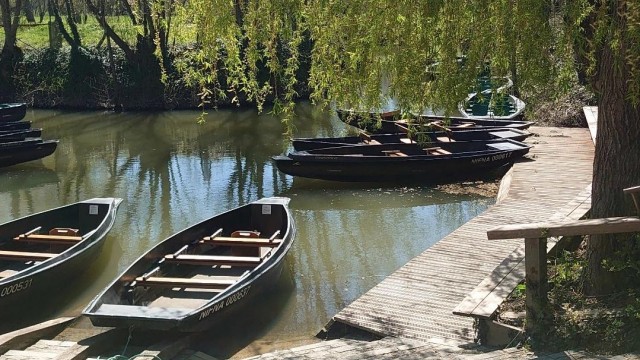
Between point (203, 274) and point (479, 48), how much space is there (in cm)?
453

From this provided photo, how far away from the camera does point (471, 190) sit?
14391 millimetres

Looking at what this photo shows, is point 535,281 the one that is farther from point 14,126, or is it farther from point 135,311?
point 14,126

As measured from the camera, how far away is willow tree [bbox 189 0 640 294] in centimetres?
551

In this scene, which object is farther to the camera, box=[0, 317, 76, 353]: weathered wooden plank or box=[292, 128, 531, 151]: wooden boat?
box=[292, 128, 531, 151]: wooden boat

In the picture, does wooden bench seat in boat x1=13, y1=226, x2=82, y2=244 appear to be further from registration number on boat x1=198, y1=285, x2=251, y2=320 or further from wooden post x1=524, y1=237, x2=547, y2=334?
wooden post x1=524, y1=237, x2=547, y2=334

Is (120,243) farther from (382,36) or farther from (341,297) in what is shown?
(382,36)

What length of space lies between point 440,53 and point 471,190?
27.7 feet

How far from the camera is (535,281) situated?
5605mm

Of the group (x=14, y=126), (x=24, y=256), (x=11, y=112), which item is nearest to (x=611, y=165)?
(x=24, y=256)

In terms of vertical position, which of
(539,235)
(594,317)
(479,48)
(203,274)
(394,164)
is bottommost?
(203,274)

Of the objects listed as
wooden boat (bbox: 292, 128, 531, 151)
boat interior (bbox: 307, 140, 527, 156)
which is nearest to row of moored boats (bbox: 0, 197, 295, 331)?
boat interior (bbox: 307, 140, 527, 156)

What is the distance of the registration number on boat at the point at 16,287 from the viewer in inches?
327

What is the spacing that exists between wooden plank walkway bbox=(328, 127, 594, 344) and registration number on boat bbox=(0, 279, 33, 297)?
11.2 ft

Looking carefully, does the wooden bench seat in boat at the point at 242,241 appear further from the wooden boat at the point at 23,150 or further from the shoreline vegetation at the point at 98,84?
the shoreline vegetation at the point at 98,84
